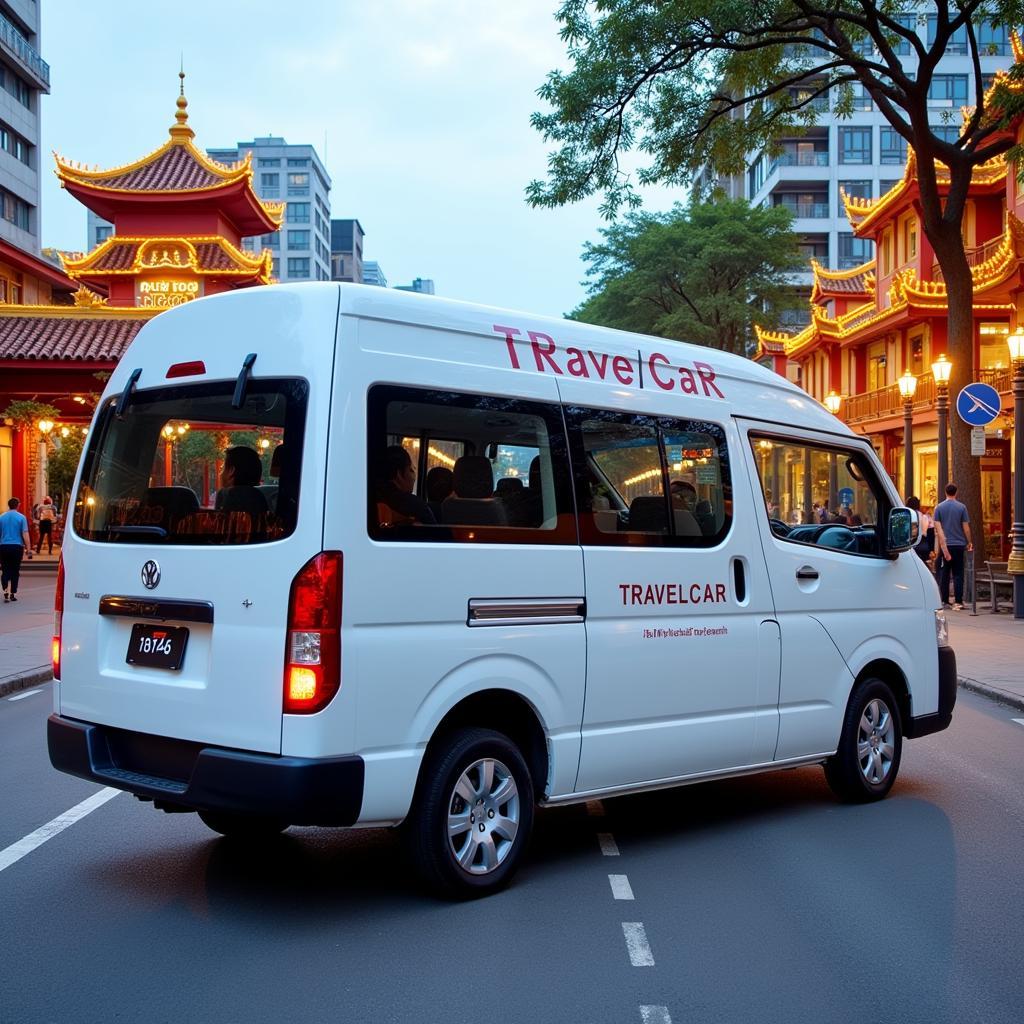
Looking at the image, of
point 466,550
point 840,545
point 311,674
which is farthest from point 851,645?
point 311,674

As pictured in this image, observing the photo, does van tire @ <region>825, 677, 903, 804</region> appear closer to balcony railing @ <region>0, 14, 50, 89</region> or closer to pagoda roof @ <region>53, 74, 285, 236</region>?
pagoda roof @ <region>53, 74, 285, 236</region>

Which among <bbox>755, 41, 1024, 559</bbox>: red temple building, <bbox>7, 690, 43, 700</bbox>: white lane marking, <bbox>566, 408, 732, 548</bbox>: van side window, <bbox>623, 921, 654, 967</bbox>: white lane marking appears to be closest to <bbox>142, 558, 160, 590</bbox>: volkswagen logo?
<bbox>566, 408, 732, 548</bbox>: van side window

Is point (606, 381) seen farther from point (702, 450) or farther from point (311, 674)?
point (311, 674)

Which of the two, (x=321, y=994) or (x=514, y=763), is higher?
(x=514, y=763)

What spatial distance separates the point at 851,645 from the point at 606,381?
2298mm

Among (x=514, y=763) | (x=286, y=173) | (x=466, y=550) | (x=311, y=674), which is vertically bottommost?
(x=514, y=763)

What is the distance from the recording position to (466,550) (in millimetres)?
5355

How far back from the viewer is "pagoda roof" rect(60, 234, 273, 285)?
42.4 metres

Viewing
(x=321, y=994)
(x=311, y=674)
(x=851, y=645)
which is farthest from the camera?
(x=851, y=645)

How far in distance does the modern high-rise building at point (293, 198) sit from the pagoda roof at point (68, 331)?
320 ft

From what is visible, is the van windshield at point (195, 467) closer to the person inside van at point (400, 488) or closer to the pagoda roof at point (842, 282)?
the person inside van at point (400, 488)

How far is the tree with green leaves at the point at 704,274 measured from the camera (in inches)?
1959

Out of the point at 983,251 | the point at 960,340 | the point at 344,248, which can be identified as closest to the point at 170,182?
the point at 983,251

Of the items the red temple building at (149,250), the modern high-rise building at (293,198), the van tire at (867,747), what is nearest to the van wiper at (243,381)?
the van tire at (867,747)
